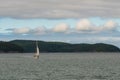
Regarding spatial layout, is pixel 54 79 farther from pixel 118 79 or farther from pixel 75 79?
pixel 118 79

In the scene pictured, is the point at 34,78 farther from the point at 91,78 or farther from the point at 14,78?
the point at 91,78

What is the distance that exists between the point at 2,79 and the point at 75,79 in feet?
46.6

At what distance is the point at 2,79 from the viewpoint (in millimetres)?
84750

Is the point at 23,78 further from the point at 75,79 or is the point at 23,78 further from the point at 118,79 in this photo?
the point at 118,79

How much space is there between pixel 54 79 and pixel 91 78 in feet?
24.9

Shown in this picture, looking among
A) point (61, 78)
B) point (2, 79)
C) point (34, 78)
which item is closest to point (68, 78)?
point (61, 78)

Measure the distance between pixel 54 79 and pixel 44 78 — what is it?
2.90 m

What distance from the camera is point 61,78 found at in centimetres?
8725

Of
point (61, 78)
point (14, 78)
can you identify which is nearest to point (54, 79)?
point (61, 78)

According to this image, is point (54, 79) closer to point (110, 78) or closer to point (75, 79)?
point (75, 79)

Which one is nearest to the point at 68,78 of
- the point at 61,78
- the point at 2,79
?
the point at 61,78

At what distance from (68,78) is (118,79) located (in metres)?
9.96

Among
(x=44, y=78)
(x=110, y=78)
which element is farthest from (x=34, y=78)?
(x=110, y=78)

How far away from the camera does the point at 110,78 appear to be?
285 feet
